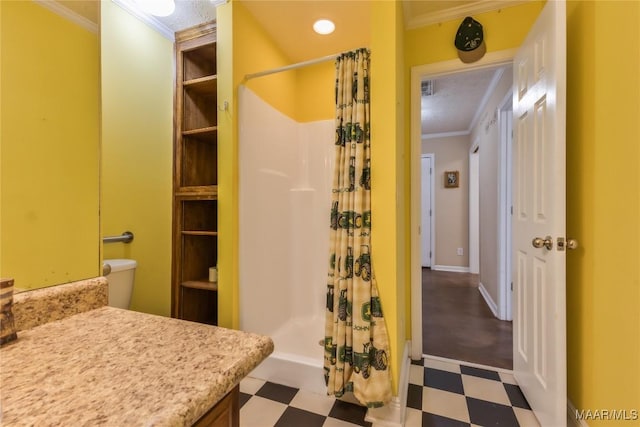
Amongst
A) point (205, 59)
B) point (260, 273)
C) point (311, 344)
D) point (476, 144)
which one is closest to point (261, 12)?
point (205, 59)

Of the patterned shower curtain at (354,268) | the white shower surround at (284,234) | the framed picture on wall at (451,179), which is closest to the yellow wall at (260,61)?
the white shower surround at (284,234)

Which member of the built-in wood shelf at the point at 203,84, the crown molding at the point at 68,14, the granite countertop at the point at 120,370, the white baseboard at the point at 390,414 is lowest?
the white baseboard at the point at 390,414

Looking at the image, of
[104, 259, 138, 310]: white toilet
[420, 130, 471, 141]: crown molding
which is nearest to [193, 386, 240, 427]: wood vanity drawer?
[104, 259, 138, 310]: white toilet

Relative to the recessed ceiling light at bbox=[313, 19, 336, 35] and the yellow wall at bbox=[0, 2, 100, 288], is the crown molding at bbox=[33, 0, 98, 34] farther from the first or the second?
the recessed ceiling light at bbox=[313, 19, 336, 35]

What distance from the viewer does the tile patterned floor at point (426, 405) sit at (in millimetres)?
1319

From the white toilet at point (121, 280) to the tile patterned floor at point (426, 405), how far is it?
34.5 inches

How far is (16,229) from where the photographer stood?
0.66 metres

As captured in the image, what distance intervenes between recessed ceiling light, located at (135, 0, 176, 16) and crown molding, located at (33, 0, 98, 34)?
0.88 m

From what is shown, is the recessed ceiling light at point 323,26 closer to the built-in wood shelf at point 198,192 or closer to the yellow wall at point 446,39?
the yellow wall at point 446,39

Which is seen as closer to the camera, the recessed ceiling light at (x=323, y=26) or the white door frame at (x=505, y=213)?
the recessed ceiling light at (x=323, y=26)

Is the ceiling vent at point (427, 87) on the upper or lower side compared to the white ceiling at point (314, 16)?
upper

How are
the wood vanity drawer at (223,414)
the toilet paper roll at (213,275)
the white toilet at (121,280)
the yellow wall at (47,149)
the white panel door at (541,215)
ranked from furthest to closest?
1. the toilet paper roll at (213,275)
2. the white toilet at (121,280)
3. the white panel door at (541,215)
4. the yellow wall at (47,149)
5. the wood vanity drawer at (223,414)

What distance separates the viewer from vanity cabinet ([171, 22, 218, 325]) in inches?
70.7

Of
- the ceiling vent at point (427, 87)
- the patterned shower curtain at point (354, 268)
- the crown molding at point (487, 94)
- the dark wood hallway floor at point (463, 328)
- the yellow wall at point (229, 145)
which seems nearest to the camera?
the patterned shower curtain at point (354, 268)
